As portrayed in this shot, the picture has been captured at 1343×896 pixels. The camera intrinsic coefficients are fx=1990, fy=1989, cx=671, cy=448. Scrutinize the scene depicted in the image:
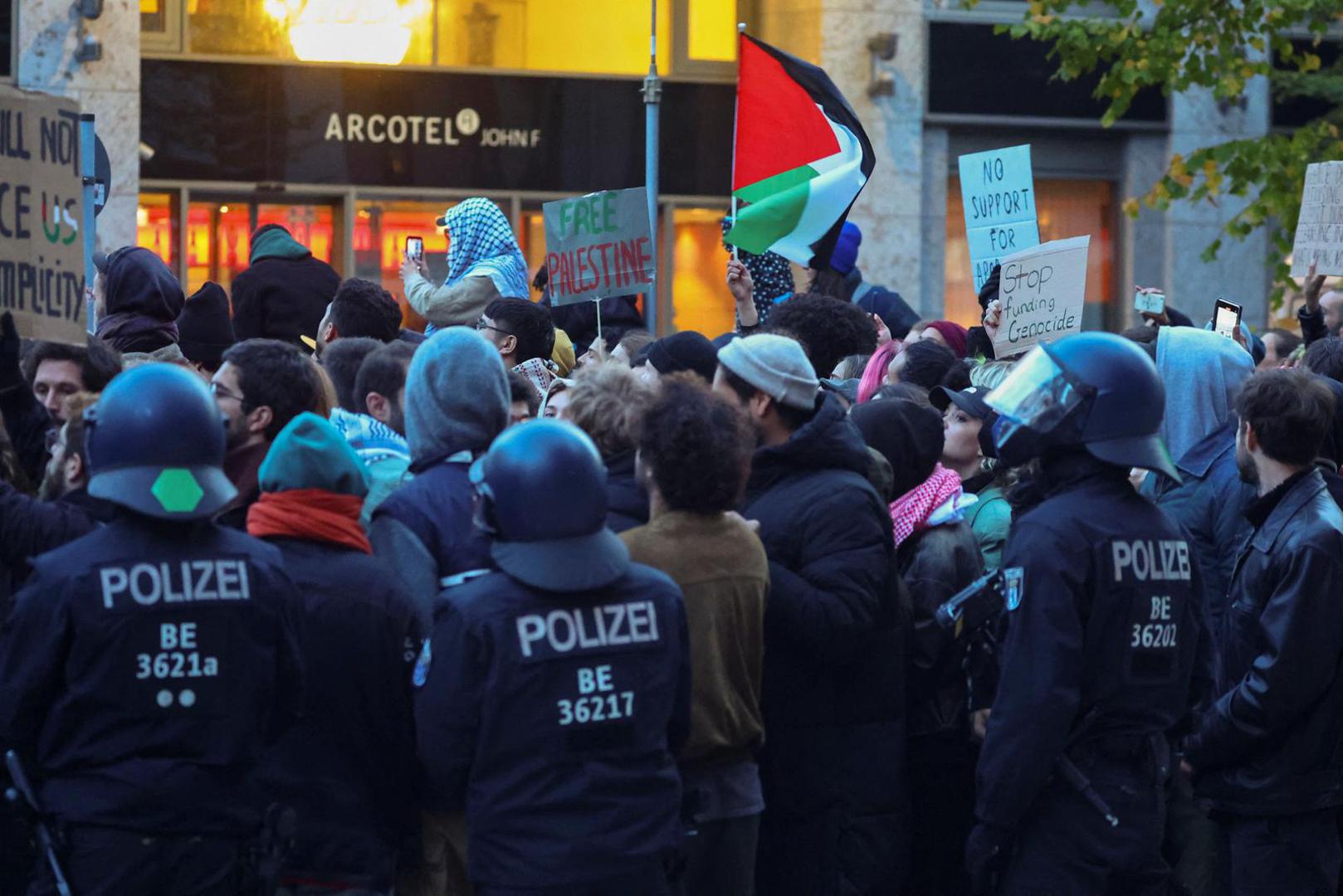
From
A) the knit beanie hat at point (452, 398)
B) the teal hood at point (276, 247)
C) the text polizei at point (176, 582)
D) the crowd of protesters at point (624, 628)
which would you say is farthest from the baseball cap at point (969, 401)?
the teal hood at point (276, 247)

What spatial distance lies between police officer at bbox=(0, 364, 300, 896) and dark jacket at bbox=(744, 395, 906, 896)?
155 centimetres

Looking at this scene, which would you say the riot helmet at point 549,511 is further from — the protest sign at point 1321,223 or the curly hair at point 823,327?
the protest sign at point 1321,223

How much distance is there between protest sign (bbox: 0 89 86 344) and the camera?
525 centimetres

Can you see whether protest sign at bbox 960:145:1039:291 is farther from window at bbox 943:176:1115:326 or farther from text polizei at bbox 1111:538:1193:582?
window at bbox 943:176:1115:326

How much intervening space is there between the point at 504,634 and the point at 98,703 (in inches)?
33.7

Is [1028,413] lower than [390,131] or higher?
lower

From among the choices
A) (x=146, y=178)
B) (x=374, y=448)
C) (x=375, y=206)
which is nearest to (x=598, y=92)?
(x=375, y=206)

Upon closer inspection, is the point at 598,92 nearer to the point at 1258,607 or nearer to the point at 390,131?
the point at 390,131

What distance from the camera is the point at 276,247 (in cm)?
937

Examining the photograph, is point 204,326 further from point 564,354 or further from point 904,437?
point 904,437

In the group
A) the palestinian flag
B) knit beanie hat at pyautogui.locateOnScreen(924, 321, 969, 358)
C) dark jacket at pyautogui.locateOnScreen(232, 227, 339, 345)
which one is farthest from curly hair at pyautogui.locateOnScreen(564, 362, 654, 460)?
knit beanie hat at pyautogui.locateOnScreen(924, 321, 969, 358)

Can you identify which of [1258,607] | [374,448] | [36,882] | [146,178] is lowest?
[36,882]

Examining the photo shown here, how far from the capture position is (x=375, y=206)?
17109mm

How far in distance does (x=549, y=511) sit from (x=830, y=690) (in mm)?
1403
